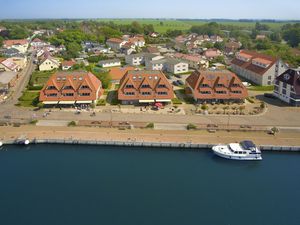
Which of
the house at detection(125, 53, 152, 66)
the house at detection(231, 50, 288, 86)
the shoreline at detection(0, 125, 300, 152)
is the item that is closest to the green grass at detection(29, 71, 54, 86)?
the shoreline at detection(0, 125, 300, 152)

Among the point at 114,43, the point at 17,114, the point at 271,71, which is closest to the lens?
the point at 17,114

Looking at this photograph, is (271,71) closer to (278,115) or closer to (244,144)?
(278,115)

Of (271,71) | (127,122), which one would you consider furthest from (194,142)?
(271,71)

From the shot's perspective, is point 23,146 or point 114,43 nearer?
point 23,146

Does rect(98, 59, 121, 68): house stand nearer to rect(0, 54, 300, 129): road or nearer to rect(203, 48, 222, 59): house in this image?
rect(203, 48, 222, 59): house

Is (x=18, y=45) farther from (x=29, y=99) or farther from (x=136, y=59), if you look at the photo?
(x=29, y=99)

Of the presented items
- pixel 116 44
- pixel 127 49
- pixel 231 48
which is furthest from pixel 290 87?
pixel 116 44

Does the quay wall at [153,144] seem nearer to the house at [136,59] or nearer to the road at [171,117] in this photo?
the road at [171,117]
